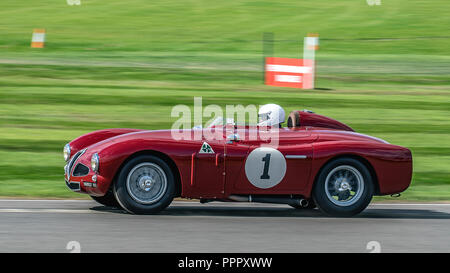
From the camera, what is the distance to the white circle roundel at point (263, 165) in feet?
28.1

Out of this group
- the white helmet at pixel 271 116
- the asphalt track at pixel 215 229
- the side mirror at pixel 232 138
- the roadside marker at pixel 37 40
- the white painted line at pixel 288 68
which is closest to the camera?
the asphalt track at pixel 215 229

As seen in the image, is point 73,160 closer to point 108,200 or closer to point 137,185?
point 108,200

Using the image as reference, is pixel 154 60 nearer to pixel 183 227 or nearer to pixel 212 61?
pixel 212 61

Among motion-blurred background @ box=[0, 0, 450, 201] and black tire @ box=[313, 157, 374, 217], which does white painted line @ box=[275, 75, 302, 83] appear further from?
black tire @ box=[313, 157, 374, 217]

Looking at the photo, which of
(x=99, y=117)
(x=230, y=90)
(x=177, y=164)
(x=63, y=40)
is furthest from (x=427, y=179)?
(x=63, y=40)

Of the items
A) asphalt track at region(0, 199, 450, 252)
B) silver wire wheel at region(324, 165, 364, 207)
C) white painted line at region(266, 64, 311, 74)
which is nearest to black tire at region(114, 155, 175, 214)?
asphalt track at region(0, 199, 450, 252)

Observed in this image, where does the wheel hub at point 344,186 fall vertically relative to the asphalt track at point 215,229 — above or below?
above

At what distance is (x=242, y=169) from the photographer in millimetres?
8570

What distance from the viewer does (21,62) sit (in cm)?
2550

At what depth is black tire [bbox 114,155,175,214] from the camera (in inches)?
330

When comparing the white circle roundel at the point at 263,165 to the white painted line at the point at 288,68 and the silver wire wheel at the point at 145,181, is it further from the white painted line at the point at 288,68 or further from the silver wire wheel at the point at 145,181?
the white painted line at the point at 288,68

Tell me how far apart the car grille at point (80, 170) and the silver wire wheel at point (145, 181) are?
19.3 inches

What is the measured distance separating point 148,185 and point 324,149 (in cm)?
194

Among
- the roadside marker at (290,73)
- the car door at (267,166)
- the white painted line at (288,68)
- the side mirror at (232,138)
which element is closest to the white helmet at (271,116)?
the car door at (267,166)
